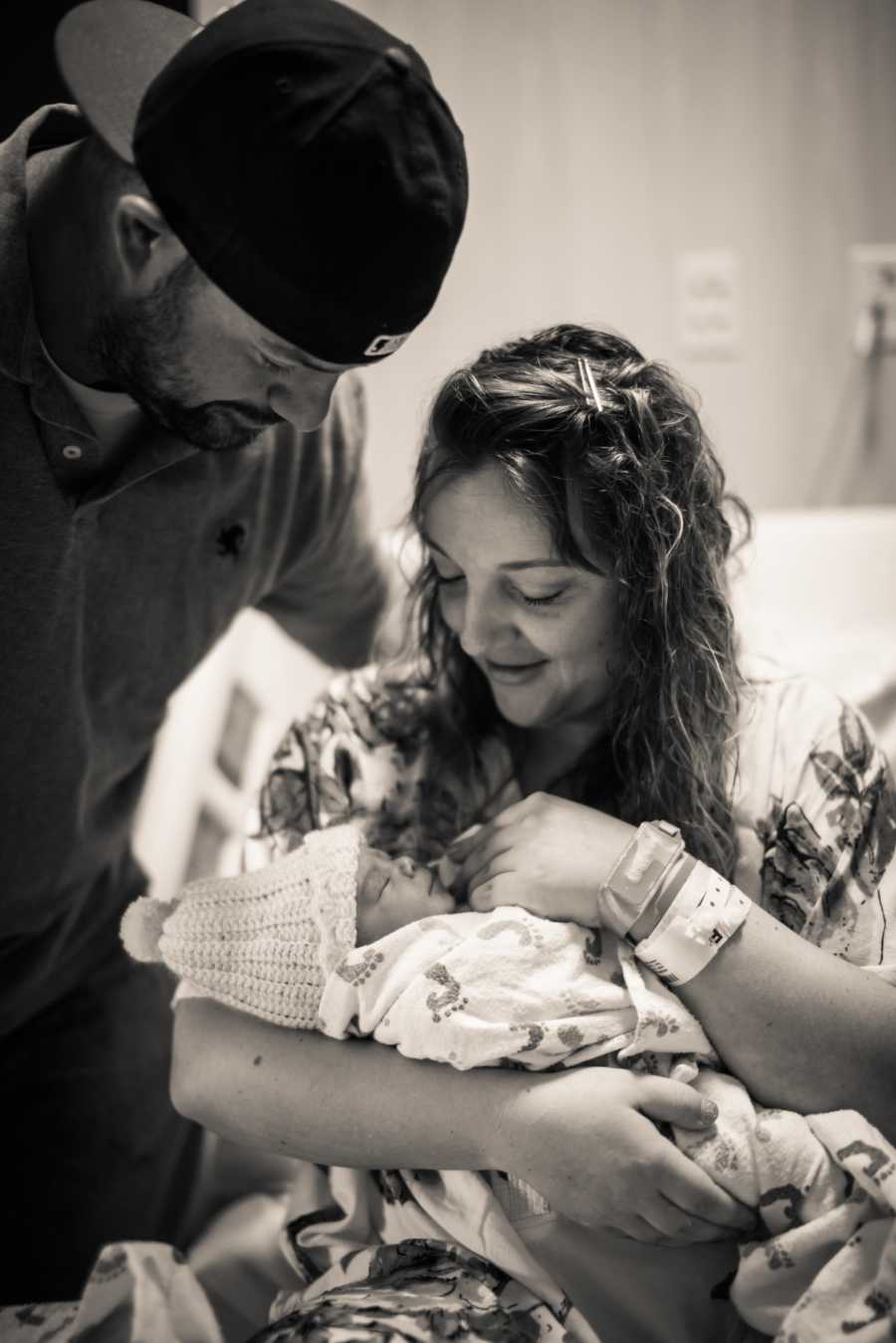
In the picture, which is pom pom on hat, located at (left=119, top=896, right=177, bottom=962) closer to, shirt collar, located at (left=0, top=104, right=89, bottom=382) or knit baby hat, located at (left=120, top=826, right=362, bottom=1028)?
knit baby hat, located at (left=120, top=826, right=362, bottom=1028)

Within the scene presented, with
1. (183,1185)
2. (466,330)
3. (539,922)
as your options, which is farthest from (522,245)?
(183,1185)

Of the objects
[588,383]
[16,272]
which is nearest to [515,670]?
[588,383]

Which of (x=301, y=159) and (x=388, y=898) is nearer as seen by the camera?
(x=301, y=159)

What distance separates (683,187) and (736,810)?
60.2 inches

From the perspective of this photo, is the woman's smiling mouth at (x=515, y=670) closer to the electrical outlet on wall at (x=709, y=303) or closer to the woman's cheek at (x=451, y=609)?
the woman's cheek at (x=451, y=609)

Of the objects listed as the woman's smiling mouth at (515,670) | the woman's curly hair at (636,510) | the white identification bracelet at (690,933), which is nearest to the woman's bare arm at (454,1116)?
the white identification bracelet at (690,933)

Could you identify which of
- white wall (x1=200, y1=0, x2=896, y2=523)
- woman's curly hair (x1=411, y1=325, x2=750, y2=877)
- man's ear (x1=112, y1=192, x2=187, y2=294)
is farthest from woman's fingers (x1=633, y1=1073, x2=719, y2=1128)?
white wall (x1=200, y1=0, x2=896, y2=523)

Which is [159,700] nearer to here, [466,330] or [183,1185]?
[183,1185]

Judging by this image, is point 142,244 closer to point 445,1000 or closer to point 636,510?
point 636,510

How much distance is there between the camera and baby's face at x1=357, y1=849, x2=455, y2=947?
124 cm

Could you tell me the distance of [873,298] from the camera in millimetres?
2420

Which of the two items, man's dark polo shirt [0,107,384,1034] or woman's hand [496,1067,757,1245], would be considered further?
man's dark polo shirt [0,107,384,1034]

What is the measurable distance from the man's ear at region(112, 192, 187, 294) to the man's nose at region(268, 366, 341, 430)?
16 cm

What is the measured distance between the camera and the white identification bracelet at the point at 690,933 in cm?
118
